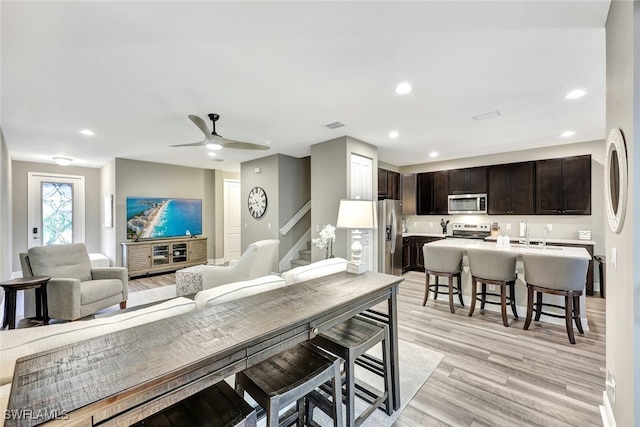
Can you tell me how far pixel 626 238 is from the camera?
1445 millimetres

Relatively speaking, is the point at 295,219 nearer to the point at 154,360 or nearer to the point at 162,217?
the point at 162,217

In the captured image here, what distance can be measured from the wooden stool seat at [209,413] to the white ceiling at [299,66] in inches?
84.5

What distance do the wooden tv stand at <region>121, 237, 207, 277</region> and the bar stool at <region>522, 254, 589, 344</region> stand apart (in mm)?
6726

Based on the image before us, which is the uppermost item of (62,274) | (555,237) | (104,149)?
(104,149)

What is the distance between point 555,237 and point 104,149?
8.83 m

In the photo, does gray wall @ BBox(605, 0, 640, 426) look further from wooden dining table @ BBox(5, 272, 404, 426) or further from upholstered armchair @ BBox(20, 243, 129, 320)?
upholstered armchair @ BBox(20, 243, 129, 320)

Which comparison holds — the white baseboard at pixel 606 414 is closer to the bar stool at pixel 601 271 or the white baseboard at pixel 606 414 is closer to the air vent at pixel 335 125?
the bar stool at pixel 601 271

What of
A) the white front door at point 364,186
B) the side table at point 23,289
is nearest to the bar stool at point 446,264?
the white front door at point 364,186

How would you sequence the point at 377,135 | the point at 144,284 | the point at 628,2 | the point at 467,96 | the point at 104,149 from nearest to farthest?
the point at 628,2 < the point at 467,96 < the point at 377,135 < the point at 104,149 < the point at 144,284

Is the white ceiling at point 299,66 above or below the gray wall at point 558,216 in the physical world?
above

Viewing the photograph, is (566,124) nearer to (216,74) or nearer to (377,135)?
(377,135)

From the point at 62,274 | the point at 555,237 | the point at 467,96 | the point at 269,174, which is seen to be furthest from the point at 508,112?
the point at 62,274

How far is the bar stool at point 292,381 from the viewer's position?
1.25 m

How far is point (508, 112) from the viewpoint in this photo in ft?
11.2
